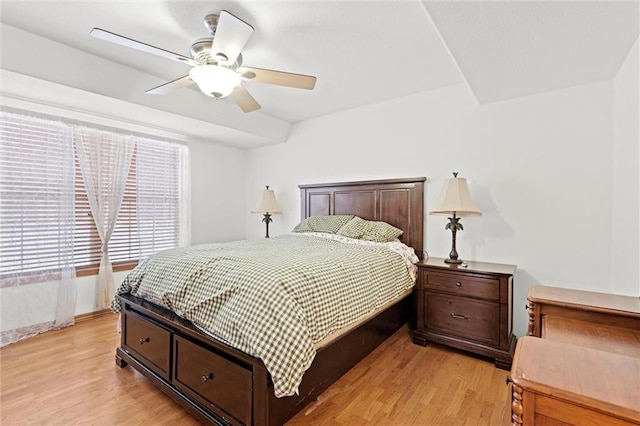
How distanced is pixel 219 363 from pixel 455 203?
2.13m

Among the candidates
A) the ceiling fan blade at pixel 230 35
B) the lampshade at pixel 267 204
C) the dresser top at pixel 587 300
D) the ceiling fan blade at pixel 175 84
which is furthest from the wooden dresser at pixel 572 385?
the lampshade at pixel 267 204

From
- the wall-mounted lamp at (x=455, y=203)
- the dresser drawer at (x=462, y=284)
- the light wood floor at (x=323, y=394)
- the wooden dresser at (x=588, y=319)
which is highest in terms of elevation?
the wall-mounted lamp at (x=455, y=203)

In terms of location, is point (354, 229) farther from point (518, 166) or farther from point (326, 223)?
point (518, 166)

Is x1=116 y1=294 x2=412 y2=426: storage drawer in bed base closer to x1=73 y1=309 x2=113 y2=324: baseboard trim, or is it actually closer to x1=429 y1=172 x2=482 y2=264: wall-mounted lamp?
x1=429 y1=172 x2=482 y2=264: wall-mounted lamp

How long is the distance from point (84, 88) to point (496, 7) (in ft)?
9.71

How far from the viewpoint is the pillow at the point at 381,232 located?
3051 mm

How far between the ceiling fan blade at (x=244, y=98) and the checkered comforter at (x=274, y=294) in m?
1.24

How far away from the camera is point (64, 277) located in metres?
3.04

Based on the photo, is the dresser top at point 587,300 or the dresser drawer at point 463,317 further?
the dresser drawer at point 463,317

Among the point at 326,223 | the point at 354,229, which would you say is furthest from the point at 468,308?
the point at 326,223

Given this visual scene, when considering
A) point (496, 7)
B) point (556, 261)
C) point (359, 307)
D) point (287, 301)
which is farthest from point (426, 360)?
point (496, 7)

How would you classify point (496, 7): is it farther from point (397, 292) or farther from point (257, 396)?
point (257, 396)

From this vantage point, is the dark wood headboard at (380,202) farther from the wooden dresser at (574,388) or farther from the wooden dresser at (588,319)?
the wooden dresser at (574,388)

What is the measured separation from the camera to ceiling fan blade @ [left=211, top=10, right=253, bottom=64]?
63.3 inches
